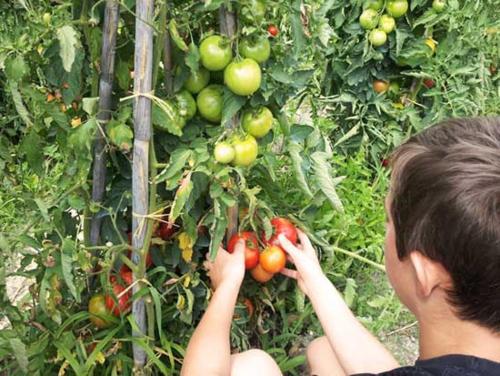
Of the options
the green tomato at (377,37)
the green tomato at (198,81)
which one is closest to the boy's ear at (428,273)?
the green tomato at (198,81)

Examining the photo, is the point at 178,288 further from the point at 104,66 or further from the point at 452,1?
the point at 452,1

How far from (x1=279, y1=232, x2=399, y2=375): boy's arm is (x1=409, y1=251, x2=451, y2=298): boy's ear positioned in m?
0.44

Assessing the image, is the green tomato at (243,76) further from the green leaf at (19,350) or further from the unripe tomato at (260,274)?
the green leaf at (19,350)

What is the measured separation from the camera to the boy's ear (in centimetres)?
111

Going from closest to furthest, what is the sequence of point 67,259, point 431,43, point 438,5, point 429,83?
point 67,259
point 438,5
point 431,43
point 429,83

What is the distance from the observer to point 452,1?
8.39 ft

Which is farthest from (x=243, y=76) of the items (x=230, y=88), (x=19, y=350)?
(x=19, y=350)

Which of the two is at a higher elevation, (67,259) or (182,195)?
(182,195)

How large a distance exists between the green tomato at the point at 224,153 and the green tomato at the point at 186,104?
0.12 m

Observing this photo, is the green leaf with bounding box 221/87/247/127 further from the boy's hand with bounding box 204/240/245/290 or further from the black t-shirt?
the black t-shirt

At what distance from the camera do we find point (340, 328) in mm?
1573

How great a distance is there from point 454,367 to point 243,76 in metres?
0.73

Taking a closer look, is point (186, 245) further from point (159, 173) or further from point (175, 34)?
point (175, 34)

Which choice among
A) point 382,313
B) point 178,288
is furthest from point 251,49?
point 382,313
